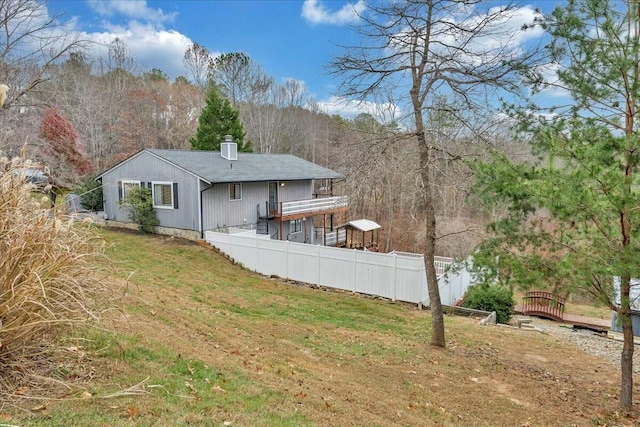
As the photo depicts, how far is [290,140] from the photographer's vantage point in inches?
1652

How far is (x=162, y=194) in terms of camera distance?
746 inches

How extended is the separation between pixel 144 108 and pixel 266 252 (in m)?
27.3

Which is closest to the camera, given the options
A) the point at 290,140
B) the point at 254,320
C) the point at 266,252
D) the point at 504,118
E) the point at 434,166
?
the point at 504,118

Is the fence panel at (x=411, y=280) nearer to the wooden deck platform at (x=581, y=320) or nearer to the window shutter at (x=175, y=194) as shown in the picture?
the wooden deck platform at (x=581, y=320)

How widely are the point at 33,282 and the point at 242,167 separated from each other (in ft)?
59.5

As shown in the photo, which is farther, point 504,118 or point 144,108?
point 144,108

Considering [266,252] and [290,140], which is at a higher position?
[290,140]

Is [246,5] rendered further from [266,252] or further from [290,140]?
[290,140]

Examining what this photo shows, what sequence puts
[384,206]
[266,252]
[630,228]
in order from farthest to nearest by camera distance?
[384,206]
[266,252]
[630,228]

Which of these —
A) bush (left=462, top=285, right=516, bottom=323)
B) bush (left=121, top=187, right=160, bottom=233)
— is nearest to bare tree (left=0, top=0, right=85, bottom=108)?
bush (left=121, top=187, right=160, bottom=233)

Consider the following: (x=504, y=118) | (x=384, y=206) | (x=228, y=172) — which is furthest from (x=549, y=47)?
(x=384, y=206)

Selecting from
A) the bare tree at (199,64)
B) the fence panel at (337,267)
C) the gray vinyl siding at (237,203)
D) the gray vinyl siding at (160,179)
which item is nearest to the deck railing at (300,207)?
the gray vinyl siding at (237,203)

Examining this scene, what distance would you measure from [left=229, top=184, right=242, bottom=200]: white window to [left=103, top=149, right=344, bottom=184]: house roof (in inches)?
23.0

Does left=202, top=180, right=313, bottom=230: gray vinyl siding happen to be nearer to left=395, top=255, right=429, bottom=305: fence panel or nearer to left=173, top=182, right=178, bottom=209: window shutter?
left=173, top=182, right=178, bottom=209: window shutter
